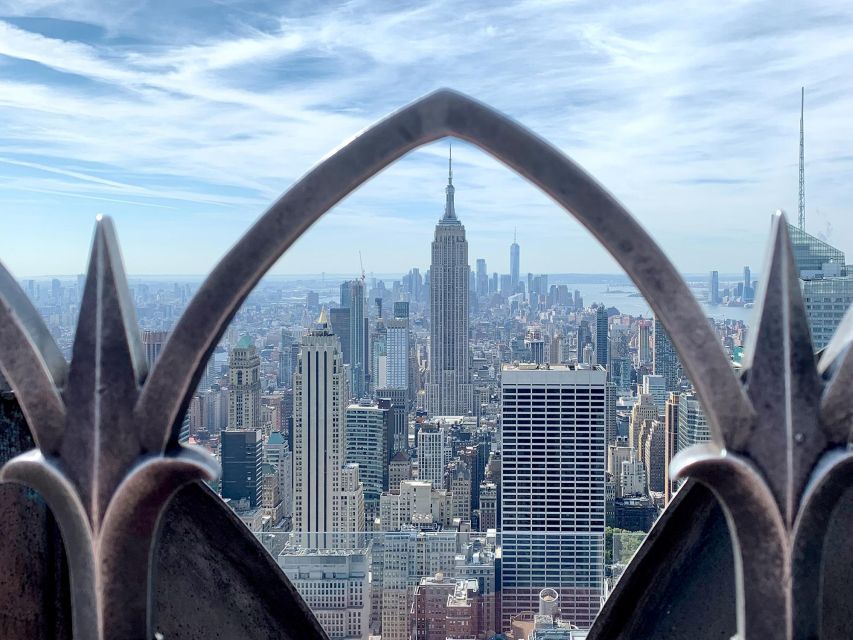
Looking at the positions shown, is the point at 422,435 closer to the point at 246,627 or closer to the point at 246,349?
the point at 246,349

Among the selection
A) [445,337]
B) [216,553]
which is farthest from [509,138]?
[445,337]

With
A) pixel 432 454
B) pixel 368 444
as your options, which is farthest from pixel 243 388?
pixel 432 454

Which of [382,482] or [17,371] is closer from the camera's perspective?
[17,371]

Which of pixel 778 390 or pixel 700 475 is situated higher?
pixel 778 390

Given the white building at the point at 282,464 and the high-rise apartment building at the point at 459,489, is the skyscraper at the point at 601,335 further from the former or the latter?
the white building at the point at 282,464

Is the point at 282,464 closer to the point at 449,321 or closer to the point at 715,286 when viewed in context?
the point at 715,286

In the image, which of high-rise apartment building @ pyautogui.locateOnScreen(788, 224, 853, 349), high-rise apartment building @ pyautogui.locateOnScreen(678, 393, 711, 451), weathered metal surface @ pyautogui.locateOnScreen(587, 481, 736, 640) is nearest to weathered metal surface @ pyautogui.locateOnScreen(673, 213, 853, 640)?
weathered metal surface @ pyautogui.locateOnScreen(587, 481, 736, 640)

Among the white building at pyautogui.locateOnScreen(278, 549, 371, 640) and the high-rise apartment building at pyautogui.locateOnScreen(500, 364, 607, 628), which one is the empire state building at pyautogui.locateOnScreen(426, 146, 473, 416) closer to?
the high-rise apartment building at pyautogui.locateOnScreen(500, 364, 607, 628)
